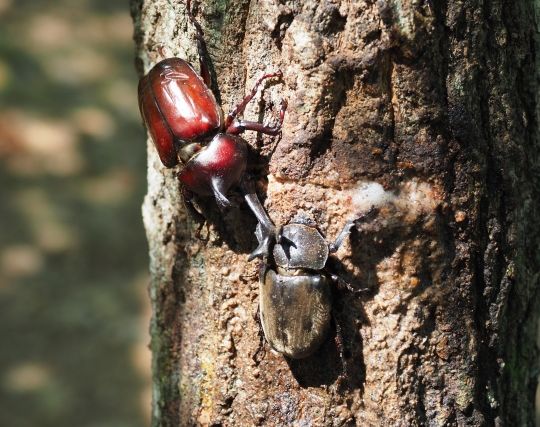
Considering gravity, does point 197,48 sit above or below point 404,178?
above

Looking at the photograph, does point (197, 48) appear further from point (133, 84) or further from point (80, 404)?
point (133, 84)

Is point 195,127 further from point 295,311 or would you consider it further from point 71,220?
point 71,220

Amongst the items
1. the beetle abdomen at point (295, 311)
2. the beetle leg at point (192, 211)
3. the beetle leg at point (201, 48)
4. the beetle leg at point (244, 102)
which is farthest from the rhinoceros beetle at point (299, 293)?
the beetle leg at point (201, 48)

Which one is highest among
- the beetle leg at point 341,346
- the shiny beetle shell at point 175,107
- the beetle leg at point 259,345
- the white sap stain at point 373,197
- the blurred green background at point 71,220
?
the blurred green background at point 71,220

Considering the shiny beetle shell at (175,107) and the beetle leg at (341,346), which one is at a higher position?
the shiny beetle shell at (175,107)

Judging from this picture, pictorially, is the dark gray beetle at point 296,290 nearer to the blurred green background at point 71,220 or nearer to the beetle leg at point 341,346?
the beetle leg at point 341,346

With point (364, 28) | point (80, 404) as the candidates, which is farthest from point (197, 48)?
point (80, 404)
